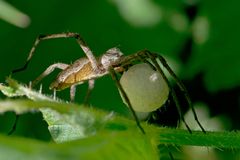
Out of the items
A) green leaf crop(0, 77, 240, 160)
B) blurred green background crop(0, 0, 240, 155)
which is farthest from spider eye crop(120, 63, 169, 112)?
blurred green background crop(0, 0, 240, 155)

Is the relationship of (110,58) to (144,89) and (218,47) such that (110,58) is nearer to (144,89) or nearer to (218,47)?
(144,89)

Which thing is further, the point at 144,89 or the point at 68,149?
the point at 144,89

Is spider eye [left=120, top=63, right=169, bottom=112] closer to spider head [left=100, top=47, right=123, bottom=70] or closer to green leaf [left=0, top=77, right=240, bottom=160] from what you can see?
green leaf [left=0, top=77, right=240, bottom=160]

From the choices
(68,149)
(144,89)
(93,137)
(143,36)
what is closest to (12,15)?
(143,36)

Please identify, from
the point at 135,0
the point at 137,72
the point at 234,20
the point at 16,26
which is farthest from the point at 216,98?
the point at 137,72

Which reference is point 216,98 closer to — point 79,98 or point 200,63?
point 200,63

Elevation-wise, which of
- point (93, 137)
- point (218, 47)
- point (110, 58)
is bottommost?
point (218, 47)

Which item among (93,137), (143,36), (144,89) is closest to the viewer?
(93,137)
